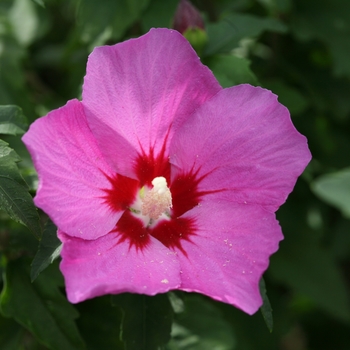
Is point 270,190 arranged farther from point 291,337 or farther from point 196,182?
point 291,337

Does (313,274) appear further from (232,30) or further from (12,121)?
(12,121)

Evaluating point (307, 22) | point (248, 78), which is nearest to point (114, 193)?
point (248, 78)

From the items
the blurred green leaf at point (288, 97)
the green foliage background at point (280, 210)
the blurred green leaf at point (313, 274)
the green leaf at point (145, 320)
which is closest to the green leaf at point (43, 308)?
the green foliage background at point (280, 210)

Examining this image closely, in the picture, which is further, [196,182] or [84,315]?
[84,315]

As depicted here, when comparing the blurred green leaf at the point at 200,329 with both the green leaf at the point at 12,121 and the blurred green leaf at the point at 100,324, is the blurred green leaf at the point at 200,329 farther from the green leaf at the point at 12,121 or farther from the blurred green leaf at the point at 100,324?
the green leaf at the point at 12,121

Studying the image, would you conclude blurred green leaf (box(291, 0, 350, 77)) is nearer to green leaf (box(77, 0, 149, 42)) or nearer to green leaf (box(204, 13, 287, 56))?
green leaf (box(204, 13, 287, 56))

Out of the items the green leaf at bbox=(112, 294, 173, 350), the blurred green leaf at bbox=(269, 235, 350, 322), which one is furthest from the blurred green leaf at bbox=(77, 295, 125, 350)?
the blurred green leaf at bbox=(269, 235, 350, 322)

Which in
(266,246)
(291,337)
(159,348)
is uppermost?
(266,246)
